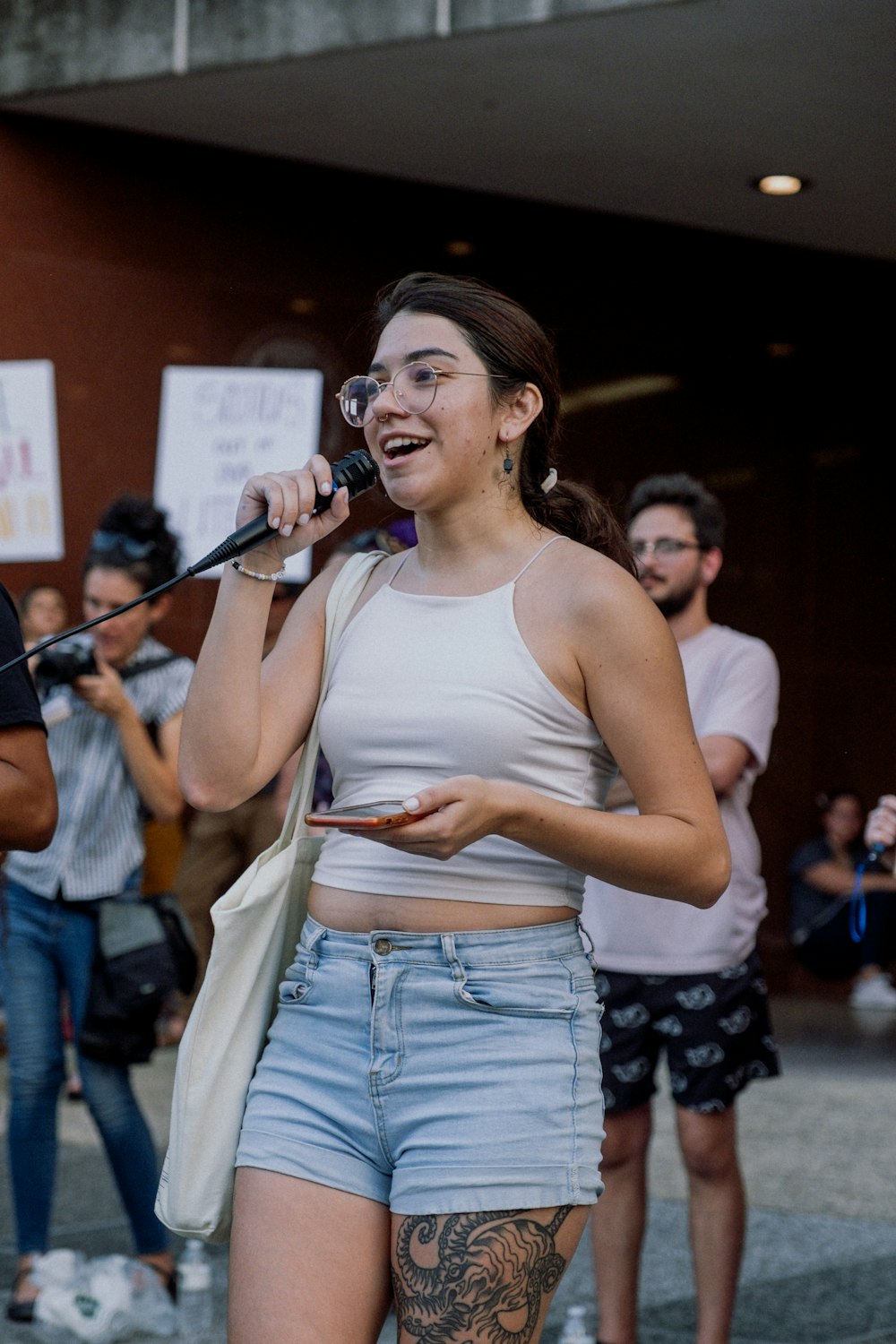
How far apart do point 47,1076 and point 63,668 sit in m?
1.07

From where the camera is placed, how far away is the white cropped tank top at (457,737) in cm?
234

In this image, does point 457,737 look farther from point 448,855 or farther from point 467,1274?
point 467,1274

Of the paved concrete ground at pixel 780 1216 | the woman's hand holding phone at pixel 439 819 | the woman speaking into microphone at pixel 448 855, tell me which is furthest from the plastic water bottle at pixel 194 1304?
the woman's hand holding phone at pixel 439 819

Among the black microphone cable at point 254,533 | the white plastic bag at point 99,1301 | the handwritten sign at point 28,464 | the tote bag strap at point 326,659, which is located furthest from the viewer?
the handwritten sign at point 28,464

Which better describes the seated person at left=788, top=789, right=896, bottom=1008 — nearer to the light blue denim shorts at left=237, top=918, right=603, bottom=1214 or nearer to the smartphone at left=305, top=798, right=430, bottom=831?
the light blue denim shorts at left=237, top=918, right=603, bottom=1214

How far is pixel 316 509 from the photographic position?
96.2 inches

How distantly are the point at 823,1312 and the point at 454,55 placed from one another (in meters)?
5.37

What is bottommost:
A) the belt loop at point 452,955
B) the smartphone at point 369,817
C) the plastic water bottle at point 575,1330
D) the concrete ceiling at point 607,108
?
the plastic water bottle at point 575,1330

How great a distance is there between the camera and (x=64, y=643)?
205 inches

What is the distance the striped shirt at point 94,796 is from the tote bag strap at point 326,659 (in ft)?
7.48

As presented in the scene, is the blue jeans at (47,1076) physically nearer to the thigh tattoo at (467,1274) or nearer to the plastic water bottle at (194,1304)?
the plastic water bottle at (194,1304)

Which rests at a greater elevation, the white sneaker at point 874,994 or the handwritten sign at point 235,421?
the handwritten sign at point 235,421

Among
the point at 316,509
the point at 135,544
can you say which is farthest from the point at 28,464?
the point at 316,509

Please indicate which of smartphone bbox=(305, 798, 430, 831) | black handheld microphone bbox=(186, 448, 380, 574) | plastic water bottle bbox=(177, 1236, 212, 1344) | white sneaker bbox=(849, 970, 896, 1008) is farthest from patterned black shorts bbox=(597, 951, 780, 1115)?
white sneaker bbox=(849, 970, 896, 1008)
